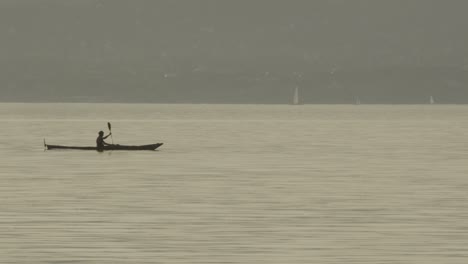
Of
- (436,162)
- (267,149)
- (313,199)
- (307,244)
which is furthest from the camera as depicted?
(267,149)

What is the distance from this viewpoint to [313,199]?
2685 inches

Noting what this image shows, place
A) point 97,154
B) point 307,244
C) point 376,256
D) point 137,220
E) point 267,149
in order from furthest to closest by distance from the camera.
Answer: point 267,149, point 97,154, point 137,220, point 307,244, point 376,256

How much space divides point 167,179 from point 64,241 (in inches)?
1496

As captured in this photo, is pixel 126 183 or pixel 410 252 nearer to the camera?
pixel 410 252

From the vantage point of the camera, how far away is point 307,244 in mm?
47812

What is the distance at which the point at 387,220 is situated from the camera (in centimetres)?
5681

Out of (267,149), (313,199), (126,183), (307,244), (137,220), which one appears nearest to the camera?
(307,244)

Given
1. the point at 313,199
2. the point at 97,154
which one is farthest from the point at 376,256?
the point at 97,154

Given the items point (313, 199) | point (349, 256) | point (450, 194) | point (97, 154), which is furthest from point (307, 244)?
point (97, 154)

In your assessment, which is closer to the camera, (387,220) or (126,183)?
(387,220)

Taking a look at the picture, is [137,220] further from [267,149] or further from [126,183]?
[267,149]

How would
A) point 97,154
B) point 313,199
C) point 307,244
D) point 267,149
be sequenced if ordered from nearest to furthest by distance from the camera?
point 307,244
point 313,199
point 97,154
point 267,149

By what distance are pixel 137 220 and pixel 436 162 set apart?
192ft

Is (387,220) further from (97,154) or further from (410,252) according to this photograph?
(97,154)
